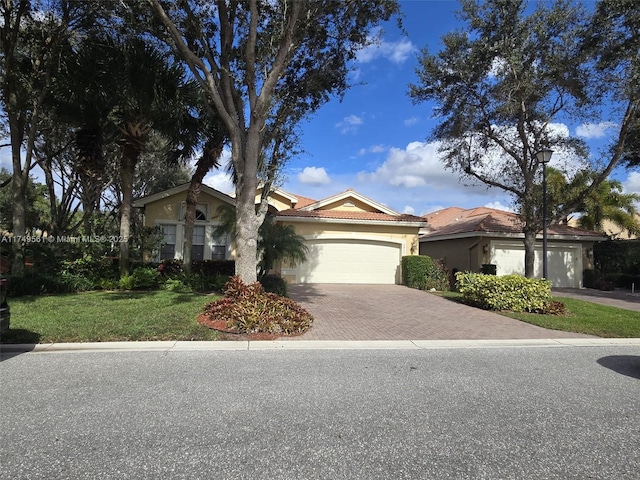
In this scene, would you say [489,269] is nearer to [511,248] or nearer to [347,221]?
[511,248]

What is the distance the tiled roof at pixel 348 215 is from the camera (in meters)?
18.6

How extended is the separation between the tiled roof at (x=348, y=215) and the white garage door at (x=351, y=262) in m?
Answer: 1.19

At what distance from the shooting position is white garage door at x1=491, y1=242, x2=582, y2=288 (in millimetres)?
20516

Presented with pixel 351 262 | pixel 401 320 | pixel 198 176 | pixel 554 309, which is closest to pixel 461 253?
pixel 351 262

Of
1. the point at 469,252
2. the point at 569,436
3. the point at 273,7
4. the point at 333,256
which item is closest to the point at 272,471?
the point at 569,436

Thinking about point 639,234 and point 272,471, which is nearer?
point 272,471

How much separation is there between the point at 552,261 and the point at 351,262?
1110 centimetres

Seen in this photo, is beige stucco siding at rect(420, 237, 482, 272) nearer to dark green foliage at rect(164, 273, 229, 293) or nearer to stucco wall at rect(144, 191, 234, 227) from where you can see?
dark green foliage at rect(164, 273, 229, 293)

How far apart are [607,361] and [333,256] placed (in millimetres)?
13362

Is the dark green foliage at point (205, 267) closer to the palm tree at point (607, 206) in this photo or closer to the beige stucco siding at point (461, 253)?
the beige stucco siding at point (461, 253)

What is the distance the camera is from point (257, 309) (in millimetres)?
8492

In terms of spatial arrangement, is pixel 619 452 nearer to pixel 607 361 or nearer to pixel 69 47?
pixel 607 361

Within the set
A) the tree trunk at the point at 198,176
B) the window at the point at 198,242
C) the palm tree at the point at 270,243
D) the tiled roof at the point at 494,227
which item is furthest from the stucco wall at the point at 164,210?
the tiled roof at the point at 494,227

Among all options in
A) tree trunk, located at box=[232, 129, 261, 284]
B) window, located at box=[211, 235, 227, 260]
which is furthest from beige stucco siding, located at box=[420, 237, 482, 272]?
tree trunk, located at box=[232, 129, 261, 284]
